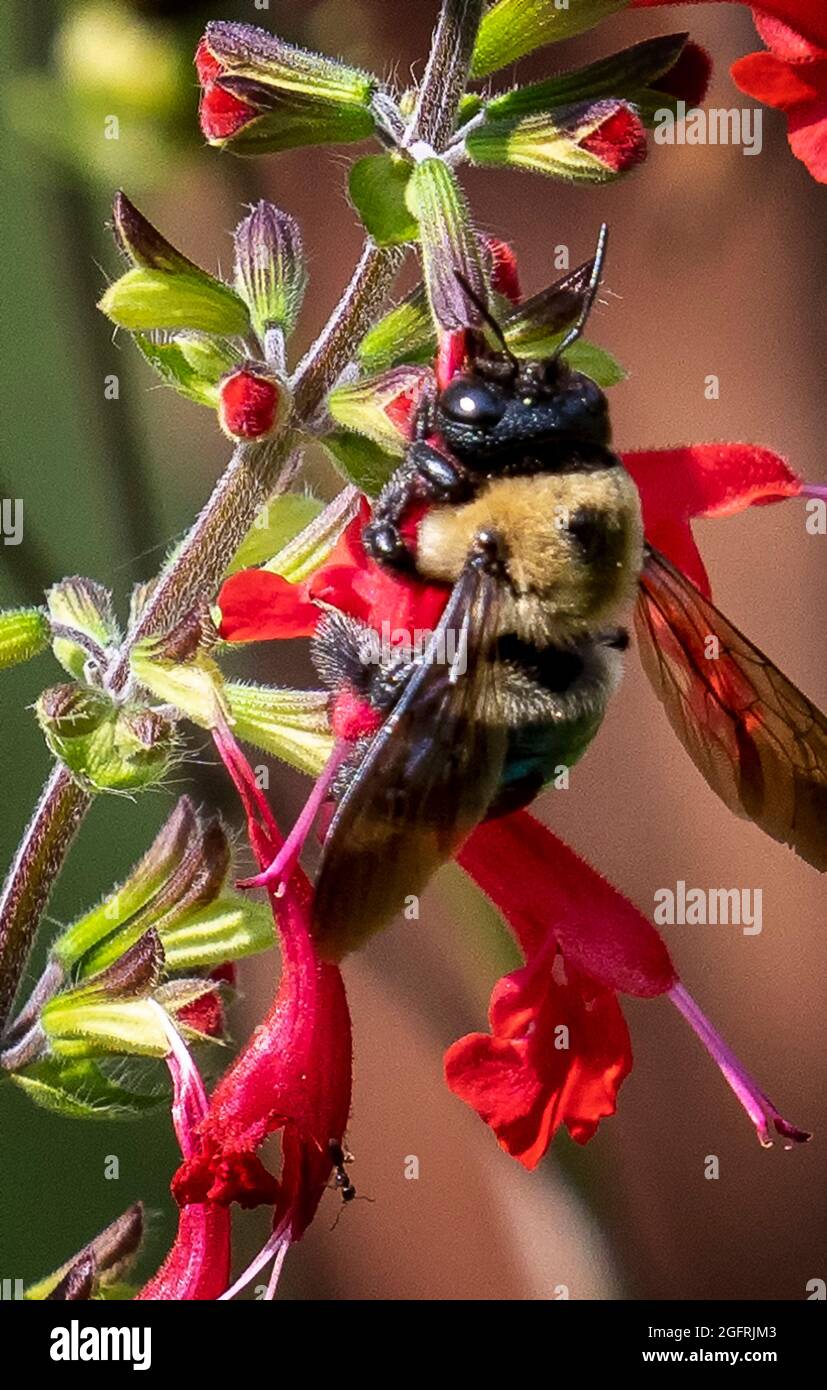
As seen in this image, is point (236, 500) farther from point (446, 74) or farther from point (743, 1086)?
point (743, 1086)

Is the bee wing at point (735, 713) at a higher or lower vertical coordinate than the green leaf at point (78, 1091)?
higher

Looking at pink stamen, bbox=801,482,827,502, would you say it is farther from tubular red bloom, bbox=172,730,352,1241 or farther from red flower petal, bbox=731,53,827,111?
tubular red bloom, bbox=172,730,352,1241

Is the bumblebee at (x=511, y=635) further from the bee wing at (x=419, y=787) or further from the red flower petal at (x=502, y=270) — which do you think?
the red flower petal at (x=502, y=270)

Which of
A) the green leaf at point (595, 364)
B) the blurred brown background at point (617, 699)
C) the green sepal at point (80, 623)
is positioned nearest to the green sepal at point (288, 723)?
the green sepal at point (80, 623)

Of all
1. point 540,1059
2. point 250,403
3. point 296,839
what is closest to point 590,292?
point 250,403

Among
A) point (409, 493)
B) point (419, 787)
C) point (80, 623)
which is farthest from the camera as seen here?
point (80, 623)

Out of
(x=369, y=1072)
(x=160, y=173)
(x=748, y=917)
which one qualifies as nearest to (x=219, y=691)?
(x=160, y=173)
